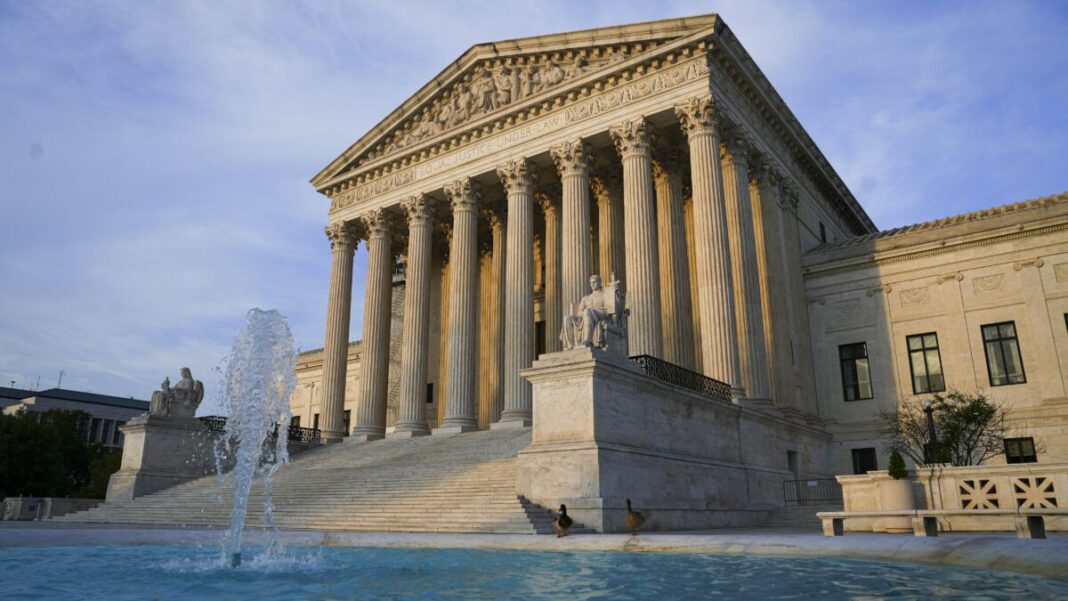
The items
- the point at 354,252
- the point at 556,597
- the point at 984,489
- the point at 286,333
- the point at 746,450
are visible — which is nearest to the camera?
the point at 556,597

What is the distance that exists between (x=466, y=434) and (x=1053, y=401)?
20.9m

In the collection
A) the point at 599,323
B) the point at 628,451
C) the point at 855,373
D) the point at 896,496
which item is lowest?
the point at 896,496

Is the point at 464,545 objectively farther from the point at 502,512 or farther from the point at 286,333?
the point at 286,333

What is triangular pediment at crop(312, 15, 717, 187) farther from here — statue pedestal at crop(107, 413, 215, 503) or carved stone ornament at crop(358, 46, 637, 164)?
statue pedestal at crop(107, 413, 215, 503)

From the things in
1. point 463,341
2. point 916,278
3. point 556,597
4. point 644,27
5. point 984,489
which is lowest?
point 556,597

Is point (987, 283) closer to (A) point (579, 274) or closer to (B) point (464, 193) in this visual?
(A) point (579, 274)

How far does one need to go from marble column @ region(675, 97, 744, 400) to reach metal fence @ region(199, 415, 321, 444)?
1657 centimetres

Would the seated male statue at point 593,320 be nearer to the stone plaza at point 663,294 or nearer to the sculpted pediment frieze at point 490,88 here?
the stone plaza at point 663,294

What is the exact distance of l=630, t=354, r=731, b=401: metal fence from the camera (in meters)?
20.5

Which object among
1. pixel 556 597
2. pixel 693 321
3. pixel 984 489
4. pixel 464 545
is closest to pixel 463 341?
pixel 693 321

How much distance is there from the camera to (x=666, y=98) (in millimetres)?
26938

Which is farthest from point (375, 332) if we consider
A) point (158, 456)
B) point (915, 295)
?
point (915, 295)

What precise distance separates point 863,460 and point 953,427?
5583 mm

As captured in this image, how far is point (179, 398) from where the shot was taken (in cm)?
2908
